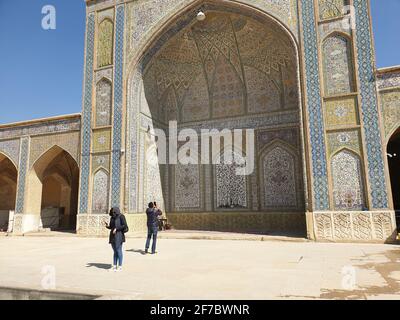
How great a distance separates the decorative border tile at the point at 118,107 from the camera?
1014 cm

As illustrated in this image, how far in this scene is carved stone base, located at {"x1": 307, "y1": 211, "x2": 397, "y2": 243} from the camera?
7.27 meters

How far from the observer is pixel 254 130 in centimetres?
1122

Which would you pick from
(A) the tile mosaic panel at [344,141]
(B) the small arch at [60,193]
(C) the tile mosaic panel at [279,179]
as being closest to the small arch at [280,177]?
(C) the tile mosaic panel at [279,179]

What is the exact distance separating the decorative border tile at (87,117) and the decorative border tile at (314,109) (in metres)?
6.87

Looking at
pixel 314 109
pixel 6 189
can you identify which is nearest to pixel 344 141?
pixel 314 109

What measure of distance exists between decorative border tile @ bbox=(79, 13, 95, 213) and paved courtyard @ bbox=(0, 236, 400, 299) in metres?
4.68

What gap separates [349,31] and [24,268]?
847 cm

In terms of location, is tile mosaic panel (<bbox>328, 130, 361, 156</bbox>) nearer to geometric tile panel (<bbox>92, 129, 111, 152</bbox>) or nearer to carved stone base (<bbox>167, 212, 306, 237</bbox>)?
carved stone base (<bbox>167, 212, 306, 237</bbox>)

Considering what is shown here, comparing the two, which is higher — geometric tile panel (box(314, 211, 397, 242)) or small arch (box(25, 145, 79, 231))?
small arch (box(25, 145, 79, 231))

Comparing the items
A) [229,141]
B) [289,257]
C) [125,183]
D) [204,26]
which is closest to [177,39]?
[204,26]

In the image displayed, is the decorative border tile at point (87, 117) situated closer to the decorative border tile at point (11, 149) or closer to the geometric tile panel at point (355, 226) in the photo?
the decorative border tile at point (11, 149)

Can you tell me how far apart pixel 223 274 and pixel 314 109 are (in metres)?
5.57

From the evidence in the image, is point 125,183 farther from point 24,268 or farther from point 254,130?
point 24,268

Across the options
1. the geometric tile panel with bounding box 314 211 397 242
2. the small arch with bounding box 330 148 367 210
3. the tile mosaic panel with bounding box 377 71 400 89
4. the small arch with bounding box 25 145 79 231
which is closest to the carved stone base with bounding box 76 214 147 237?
the small arch with bounding box 25 145 79 231
